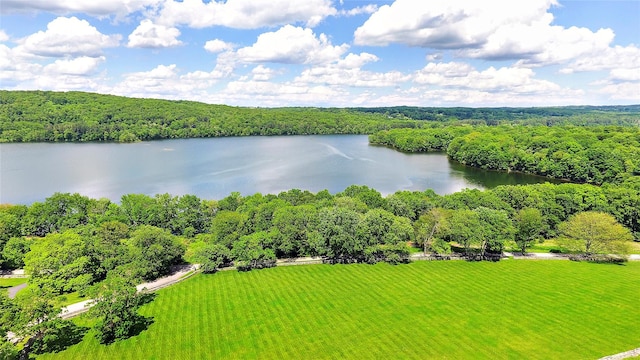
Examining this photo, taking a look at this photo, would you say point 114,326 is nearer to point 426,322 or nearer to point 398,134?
point 426,322

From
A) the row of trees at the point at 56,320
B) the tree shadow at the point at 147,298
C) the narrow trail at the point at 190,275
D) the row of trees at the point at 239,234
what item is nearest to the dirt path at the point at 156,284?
the narrow trail at the point at 190,275

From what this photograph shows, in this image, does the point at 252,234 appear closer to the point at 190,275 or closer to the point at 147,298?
the point at 190,275

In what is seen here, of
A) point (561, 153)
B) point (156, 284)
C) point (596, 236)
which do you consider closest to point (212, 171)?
point (156, 284)

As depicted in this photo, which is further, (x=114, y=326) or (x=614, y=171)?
(x=614, y=171)

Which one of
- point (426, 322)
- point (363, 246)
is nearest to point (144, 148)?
point (363, 246)

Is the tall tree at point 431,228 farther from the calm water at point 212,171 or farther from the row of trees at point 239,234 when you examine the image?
the calm water at point 212,171

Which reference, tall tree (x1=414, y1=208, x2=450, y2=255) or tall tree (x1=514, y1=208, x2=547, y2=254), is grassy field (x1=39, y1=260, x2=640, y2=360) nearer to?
tall tree (x1=514, y1=208, x2=547, y2=254)

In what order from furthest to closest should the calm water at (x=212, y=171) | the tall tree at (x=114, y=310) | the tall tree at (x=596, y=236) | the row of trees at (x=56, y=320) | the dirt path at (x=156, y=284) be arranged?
the calm water at (x=212, y=171)
the tall tree at (x=596, y=236)
the dirt path at (x=156, y=284)
the tall tree at (x=114, y=310)
the row of trees at (x=56, y=320)

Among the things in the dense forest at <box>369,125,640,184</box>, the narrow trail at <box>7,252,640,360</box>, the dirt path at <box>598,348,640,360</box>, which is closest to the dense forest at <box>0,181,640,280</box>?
the narrow trail at <box>7,252,640,360</box>
